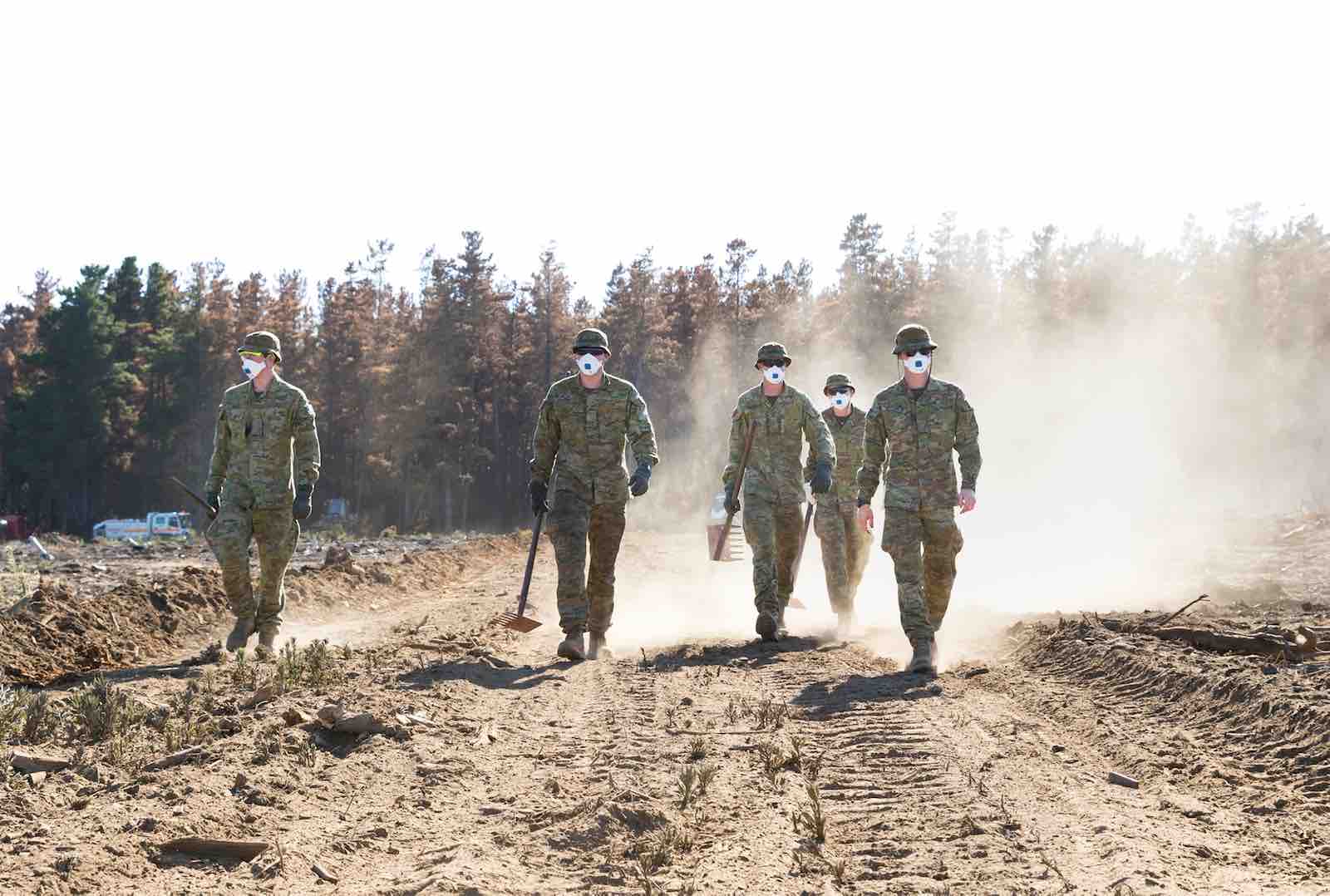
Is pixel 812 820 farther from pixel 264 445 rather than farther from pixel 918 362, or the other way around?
pixel 264 445

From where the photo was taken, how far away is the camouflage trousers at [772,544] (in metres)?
11.2

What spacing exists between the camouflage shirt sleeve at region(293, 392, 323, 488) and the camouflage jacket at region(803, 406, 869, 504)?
532 cm

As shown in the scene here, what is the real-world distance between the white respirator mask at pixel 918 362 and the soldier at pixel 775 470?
5.79ft

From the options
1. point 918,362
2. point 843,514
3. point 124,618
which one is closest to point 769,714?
point 918,362

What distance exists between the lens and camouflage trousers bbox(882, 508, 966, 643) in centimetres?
938

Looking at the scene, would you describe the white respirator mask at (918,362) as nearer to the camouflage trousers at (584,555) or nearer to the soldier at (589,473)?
the soldier at (589,473)

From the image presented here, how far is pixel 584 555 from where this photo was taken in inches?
409

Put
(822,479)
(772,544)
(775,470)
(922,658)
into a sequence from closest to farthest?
(922,658)
(822,479)
(772,544)
(775,470)

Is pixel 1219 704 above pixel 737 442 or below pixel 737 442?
below

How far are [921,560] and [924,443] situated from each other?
96cm

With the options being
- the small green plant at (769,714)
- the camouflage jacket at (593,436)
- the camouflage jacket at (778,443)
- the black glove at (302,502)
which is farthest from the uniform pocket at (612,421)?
the small green plant at (769,714)

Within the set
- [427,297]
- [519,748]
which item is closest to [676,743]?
[519,748]

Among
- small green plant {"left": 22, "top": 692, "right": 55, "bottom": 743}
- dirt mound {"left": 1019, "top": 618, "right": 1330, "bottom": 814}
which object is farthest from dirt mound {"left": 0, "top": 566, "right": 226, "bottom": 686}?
dirt mound {"left": 1019, "top": 618, "right": 1330, "bottom": 814}

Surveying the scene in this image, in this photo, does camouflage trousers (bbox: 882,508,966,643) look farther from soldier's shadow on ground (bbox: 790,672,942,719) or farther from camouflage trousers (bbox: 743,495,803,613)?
camouflage trousers (bbox: 743,495,803,613)
